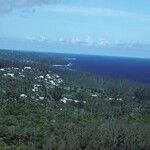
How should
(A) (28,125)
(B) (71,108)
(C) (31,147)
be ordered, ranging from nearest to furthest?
(C) (31,147) → (A) (28,125) → (B) (71,108)

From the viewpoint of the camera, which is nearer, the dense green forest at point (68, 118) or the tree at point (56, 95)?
the dense green forest at point (68, 118)

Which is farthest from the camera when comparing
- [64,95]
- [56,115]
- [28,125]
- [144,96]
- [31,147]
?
[144,96]

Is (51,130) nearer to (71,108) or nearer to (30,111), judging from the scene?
(30,111)

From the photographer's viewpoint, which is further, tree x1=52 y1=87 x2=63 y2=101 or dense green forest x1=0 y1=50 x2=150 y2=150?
tree x1=52 y1=87 x2=63 y2=101

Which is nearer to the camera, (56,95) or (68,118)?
(68,118)

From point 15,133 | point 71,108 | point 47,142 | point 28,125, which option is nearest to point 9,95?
point 71,108

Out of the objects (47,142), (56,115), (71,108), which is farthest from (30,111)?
(47,142)

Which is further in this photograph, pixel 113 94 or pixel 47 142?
pixel 113 94
